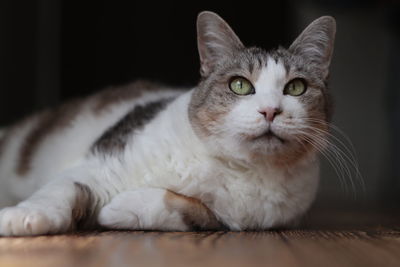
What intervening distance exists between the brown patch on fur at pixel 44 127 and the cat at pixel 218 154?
66 centimetres

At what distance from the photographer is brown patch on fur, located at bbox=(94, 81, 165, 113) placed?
8.73 feet

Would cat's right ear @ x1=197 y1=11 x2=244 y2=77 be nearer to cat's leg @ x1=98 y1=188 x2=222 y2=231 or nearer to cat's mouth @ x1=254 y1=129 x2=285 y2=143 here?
cat's mouth @ x1=254 y1=129 x2=285 y2=143

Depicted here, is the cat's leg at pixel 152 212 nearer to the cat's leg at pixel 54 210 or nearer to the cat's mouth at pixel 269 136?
the cat's leg at pixel 54 210

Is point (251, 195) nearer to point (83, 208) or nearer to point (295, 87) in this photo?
point (295, 87)

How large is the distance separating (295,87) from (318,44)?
0.83 feet

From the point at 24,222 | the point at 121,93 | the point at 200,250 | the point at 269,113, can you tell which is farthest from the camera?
the point at 121,93

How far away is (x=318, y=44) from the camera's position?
1.97 m

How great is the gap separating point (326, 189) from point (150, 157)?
394 cm

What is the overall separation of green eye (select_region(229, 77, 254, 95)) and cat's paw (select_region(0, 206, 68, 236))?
70 cm

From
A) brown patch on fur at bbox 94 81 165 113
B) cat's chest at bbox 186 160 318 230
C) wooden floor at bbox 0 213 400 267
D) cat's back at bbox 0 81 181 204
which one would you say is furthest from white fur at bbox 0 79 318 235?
brown patch on fur at bbox 94 81 165 113

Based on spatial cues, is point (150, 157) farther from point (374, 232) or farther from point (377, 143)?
point (377, 143)

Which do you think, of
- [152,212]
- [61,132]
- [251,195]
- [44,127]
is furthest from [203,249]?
[44,127]

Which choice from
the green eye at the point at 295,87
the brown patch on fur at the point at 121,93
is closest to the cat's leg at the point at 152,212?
the green eye at the point at 295,87

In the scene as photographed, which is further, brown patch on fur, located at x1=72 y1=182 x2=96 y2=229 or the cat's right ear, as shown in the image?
the cat's right ear
